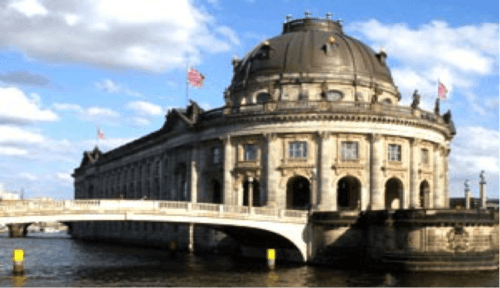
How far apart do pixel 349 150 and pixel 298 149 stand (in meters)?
4.66

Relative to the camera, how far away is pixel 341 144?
63.7 meters

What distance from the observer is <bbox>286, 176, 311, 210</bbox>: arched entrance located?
67500 mm

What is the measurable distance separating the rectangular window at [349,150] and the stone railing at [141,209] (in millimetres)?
9785

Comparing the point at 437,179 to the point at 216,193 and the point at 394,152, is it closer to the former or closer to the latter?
the point at 394,152

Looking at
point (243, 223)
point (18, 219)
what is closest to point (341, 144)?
point (243, 223)

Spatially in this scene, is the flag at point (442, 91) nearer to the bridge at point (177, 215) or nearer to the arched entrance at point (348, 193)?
the arched entrance at point (348, 193)

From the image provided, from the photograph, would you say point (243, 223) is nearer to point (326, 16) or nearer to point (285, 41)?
point (285, 41)

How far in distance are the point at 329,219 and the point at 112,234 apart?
5958cm

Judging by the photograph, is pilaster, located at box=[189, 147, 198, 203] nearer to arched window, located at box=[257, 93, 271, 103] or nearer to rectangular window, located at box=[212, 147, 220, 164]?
rectangular window, located at box=[212, 147, 220, 164]

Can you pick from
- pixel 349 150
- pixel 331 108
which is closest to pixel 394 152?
pixel 349 150

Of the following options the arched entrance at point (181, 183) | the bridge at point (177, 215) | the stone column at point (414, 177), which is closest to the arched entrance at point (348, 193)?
the stone column at point (414, 177)

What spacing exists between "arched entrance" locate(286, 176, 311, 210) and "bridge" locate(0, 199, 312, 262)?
8003 millimetres

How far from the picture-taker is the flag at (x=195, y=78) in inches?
2712

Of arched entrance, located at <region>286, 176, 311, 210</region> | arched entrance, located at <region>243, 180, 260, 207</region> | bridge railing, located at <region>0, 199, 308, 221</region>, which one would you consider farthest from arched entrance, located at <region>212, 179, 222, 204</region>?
bridge railing, located at <region>0, 199, 308, 221</region>
